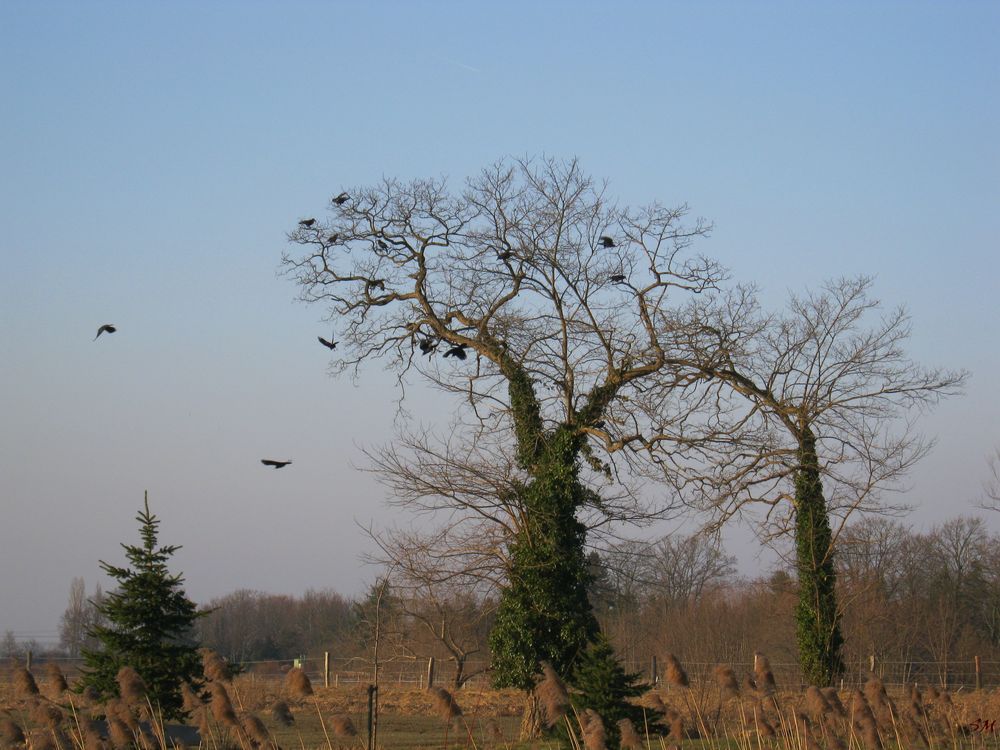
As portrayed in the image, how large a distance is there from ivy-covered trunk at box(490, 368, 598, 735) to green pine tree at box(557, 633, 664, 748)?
329 inches

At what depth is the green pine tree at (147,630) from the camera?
13.3m

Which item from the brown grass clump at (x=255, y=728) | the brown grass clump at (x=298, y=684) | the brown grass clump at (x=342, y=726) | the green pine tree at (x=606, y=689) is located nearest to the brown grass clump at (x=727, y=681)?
the green pine tree at (x=606, y=689)

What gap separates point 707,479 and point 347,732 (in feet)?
51.5

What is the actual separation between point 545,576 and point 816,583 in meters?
8.45

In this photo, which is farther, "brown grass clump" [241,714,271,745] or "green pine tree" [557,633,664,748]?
"green pine tree" [557,633,664,748]

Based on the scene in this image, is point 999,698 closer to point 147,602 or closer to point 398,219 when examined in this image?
point 147,602

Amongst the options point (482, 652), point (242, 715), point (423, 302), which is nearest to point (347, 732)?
point (242, 715)

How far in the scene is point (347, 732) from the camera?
8008mm

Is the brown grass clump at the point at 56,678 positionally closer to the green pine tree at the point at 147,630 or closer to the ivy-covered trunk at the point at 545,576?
the green pine tree at the point at 147,630

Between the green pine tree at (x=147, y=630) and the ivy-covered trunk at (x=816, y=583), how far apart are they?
16.8 metres

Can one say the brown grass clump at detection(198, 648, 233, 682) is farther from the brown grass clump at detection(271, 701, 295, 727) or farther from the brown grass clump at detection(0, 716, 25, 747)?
the brown grass clump at detection(0, 716, 25, 747)

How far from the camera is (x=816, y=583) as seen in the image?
86.1 feet

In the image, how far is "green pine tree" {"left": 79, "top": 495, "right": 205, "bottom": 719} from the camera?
13305 millimetres

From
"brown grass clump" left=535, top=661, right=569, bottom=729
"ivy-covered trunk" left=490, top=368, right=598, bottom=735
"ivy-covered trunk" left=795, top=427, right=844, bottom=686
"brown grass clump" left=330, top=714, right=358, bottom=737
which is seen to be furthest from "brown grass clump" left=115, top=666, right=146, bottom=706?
"ivy-covered trunk" left=795, top=427, right=844, bottom=686
